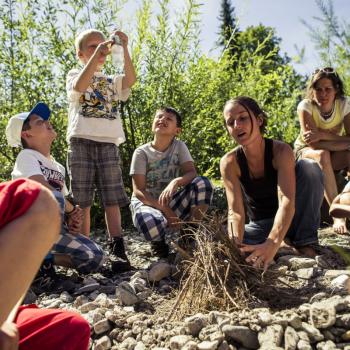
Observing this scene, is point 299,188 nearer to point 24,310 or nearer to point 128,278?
point 128,278

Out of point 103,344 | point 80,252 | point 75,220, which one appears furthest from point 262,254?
point 75,220

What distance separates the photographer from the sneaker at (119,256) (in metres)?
3.39

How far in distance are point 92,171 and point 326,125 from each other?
6.89ft

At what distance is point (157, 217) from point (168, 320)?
4.17ft

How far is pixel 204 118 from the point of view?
5.38 metres

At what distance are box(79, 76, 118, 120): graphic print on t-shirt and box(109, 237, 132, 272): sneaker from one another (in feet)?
3.15

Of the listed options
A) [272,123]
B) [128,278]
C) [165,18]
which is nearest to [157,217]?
[128,278]

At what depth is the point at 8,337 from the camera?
3.93 ft

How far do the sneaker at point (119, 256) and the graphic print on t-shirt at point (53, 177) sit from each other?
1.80ft

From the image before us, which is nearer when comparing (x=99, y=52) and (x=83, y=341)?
(x=83, y=341)

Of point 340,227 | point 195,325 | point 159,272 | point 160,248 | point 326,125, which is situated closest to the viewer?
point 195,325

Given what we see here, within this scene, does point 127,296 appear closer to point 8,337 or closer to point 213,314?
point 213,314

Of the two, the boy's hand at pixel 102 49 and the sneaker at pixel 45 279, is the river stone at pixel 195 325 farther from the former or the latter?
the boy's hand at pixel 102 49

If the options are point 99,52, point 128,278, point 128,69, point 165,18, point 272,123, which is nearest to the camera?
point 128,278
